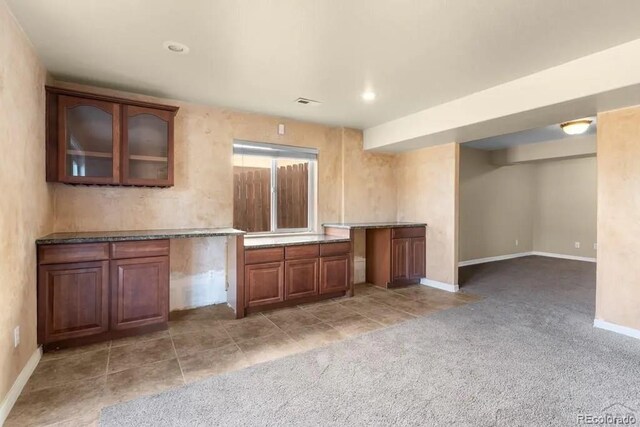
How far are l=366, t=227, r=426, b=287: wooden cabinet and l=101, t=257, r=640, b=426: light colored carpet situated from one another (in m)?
1.41

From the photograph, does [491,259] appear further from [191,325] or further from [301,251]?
[191,325]

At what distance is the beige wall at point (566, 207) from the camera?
6.93m

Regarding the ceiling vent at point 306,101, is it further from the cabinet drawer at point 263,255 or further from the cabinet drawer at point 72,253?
the cabinet drawer at point 72,253

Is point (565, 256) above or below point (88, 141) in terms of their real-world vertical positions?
below

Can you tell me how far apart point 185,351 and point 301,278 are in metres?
1.55

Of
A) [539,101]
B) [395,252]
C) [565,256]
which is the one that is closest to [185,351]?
[395,252]

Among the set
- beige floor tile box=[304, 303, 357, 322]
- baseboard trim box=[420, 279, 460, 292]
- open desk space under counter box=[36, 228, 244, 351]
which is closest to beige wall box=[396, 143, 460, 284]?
baseboard trim box=[420, 279, 460, 292]

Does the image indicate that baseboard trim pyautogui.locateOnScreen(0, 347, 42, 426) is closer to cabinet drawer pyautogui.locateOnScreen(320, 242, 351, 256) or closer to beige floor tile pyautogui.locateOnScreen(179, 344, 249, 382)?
beige floor tile pyautogui.locateOnScreen(179, 344, 249, 382)

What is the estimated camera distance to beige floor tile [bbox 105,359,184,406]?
2.07 metres

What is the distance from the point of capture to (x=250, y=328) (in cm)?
320

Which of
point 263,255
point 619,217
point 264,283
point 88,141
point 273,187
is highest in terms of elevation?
point 88,141

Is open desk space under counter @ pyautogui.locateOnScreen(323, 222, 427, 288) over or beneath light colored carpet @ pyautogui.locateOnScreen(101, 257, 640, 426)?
over

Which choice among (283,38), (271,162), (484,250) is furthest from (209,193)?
(484,250)

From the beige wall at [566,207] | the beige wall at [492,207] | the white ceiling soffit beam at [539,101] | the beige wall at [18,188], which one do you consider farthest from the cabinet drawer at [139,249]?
the beige wall at [566,207]
